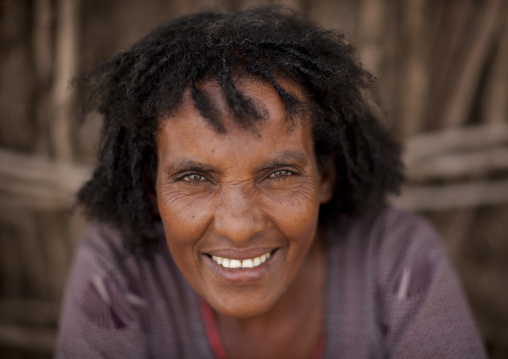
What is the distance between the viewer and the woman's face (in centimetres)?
141

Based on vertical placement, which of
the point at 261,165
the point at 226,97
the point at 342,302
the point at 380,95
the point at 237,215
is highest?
the point at 380,95

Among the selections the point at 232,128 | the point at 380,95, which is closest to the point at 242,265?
the point at 232,128

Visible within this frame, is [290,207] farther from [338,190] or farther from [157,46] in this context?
[157,46]

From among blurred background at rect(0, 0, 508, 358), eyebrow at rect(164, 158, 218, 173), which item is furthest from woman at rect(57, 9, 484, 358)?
blurred background at rect(0, 0, 508, 358)

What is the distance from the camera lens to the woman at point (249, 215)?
143cm

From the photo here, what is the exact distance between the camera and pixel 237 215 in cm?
145

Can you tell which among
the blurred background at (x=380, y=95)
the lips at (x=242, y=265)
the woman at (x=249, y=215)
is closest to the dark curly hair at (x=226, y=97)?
the woman at (x=249, y=215)

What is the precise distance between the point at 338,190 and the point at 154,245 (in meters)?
0.75

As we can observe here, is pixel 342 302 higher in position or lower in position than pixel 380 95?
lower

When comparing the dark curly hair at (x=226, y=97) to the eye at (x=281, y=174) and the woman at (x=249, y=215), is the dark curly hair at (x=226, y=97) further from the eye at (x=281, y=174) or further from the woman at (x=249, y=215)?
the eye at (x=281, y=174)

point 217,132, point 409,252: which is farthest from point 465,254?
point 217,132

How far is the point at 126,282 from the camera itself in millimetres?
1853

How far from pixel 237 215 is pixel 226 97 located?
349mm

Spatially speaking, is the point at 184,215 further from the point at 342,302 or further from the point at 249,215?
the point at 342,302
